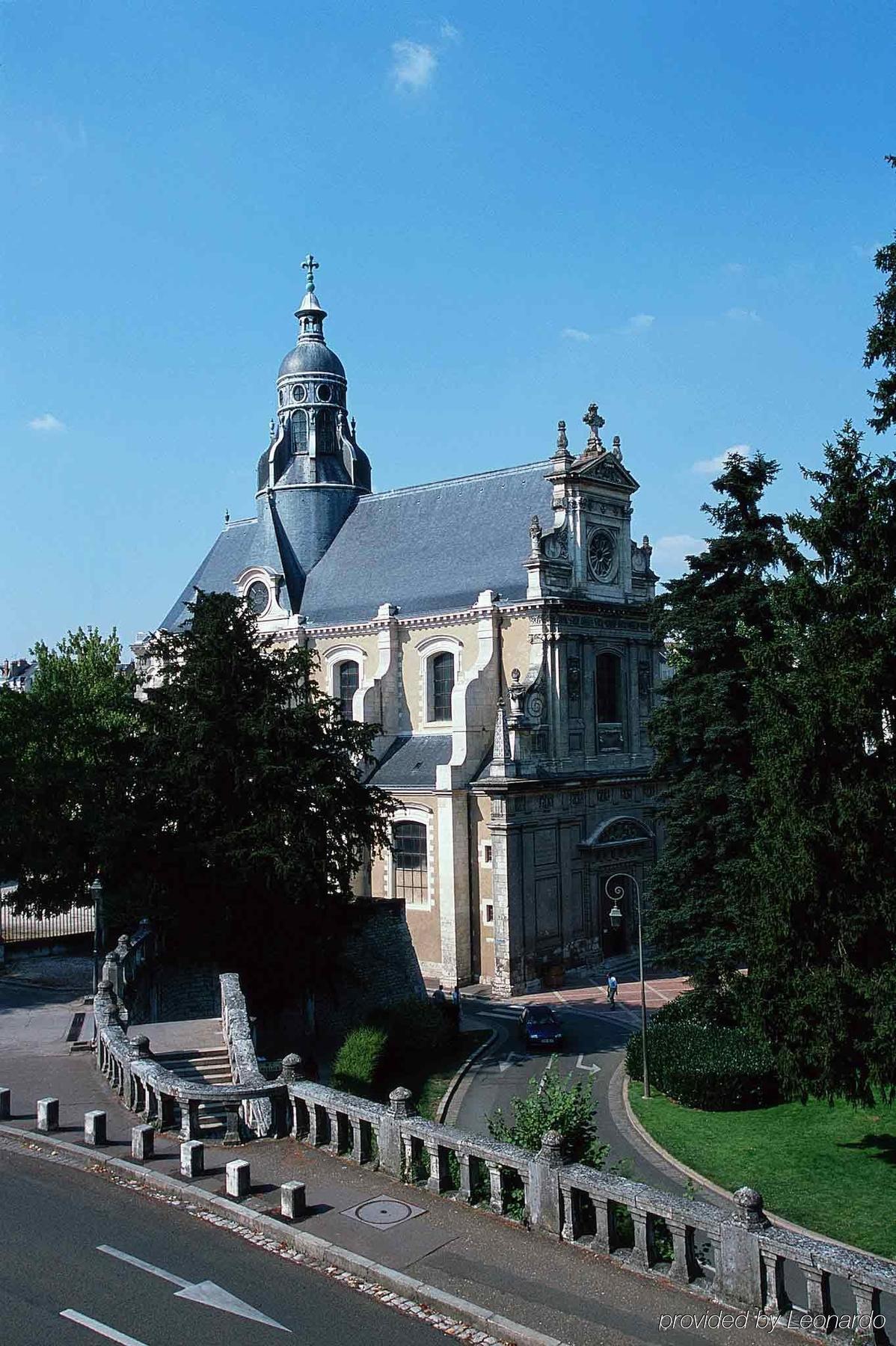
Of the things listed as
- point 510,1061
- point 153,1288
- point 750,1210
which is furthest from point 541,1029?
point 750,1210

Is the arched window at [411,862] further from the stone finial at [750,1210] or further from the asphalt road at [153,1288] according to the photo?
the stone finial at [750,1210]

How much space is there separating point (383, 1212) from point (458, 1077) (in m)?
17.0

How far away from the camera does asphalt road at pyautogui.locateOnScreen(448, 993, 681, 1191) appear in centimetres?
2520

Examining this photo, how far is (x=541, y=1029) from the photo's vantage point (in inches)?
1267

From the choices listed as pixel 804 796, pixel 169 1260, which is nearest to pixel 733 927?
pixel 804 796

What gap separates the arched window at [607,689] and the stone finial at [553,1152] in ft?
105

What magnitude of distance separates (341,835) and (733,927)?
10.7m

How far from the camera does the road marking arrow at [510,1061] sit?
30591mm

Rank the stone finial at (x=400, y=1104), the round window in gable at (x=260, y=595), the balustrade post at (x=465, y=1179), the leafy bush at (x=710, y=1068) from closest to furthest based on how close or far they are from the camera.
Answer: the balustrade post at (x=465, y=1179), the stone finial at (x=400, y=1104), the leafy bush at (x=710, y=1068), the round window in gable at (x=260, y=595)

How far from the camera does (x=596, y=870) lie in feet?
141

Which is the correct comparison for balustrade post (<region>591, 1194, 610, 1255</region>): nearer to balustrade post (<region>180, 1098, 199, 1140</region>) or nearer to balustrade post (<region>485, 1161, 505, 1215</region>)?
balustrade post (<region>485, 1161, 505, 1215</region>)

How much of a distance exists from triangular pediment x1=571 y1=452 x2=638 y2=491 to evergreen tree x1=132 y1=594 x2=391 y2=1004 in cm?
1689

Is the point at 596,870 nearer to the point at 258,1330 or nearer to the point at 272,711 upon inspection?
the point at 272,711

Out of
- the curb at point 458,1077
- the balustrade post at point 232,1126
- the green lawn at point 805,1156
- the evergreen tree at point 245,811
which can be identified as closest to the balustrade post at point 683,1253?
the balustrade post at point 232,1126
